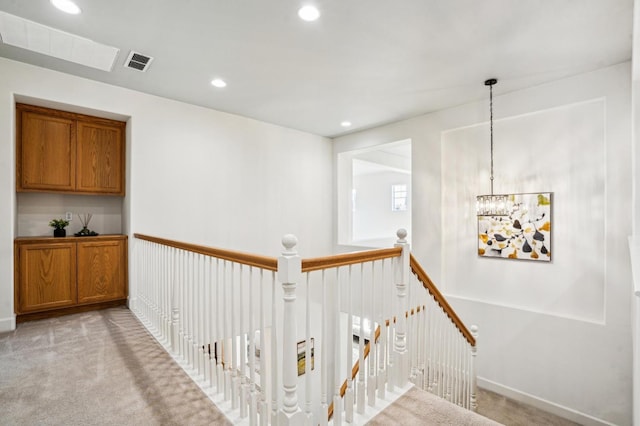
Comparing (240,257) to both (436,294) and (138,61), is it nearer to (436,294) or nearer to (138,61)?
(436,294)

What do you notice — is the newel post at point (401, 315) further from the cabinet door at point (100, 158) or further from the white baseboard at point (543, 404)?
the cabinet door at point (100, 158)

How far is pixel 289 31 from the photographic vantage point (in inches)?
106

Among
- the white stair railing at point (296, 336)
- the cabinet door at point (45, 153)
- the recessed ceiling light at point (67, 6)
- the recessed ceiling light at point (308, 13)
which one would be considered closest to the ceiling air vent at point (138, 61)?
the recessed ceiling light at point (67, 6)

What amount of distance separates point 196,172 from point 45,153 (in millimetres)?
1634

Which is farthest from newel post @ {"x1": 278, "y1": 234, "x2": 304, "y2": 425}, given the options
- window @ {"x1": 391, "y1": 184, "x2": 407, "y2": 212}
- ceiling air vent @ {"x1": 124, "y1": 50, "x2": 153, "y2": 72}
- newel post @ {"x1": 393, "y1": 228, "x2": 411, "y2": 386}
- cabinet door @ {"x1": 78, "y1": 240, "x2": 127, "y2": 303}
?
window @ {"x1": 391, "y1": 184, "x2": 407, "y2": 212}

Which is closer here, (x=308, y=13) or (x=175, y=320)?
(x=308, y=13)

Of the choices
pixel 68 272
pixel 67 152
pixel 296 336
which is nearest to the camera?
pixel 296 336

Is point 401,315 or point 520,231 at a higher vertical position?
point 520,231

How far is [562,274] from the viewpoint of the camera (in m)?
3.61

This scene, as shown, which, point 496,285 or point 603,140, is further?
point 496,285

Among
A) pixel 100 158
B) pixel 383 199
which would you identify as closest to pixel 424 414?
pixel 100 158

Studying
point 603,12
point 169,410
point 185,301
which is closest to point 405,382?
point 169,410

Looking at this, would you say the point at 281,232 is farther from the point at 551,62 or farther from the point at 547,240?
the point at 551,62

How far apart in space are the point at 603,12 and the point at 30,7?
14.5 ft
